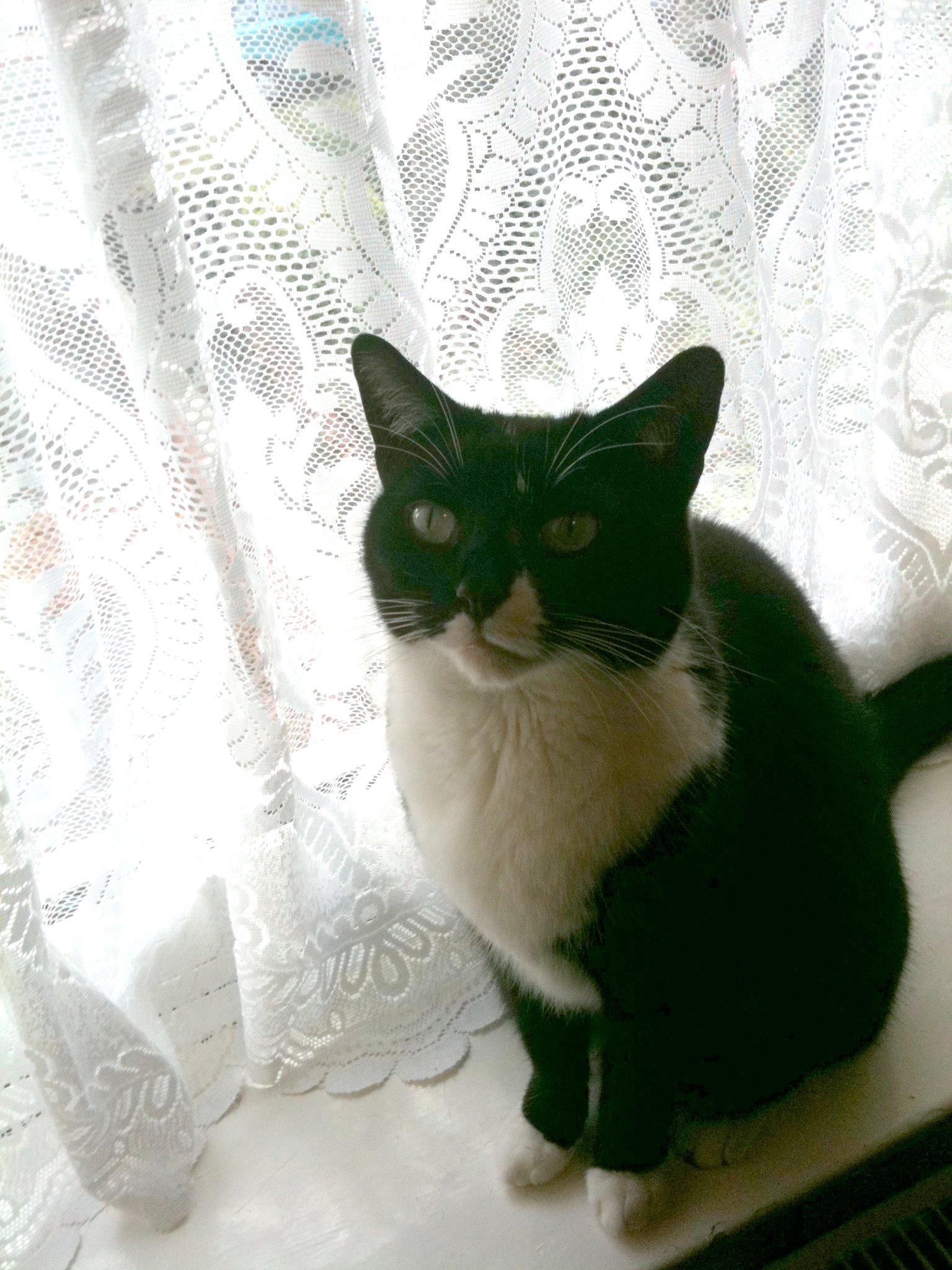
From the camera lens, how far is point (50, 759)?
0.67 m

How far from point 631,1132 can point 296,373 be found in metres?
0.64

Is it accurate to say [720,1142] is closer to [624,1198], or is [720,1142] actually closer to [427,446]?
[624,1198]

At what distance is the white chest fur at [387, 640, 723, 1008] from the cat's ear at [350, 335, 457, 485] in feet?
0.48

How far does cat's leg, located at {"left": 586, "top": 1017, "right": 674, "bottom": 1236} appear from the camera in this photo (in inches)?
27.8

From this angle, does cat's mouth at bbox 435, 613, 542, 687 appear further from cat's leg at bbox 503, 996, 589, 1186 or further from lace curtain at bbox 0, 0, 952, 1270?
cat's leg at bbox 503, 996, 589, 1186

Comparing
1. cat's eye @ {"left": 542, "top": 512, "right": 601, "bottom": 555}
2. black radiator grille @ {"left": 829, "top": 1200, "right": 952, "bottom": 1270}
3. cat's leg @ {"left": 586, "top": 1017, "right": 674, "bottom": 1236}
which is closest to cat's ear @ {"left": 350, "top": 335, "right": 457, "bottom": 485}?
cat's eye @ {"left": 542, "top": 512, "right": 601, "bottom": 555}

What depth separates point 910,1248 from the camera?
764 millimetres

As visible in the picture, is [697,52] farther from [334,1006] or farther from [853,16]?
[334,1006]

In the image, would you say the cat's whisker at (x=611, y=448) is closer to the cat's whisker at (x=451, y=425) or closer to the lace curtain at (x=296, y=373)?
the cat's whisker at (x=451, y=425)

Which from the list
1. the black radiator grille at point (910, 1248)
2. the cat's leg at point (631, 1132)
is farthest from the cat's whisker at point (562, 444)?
the black radiator grille at point (910, 1248)

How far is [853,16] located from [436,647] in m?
0.65

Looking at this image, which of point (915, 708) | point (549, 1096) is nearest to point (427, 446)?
point (549, 1096)

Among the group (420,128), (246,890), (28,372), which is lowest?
(246,890)

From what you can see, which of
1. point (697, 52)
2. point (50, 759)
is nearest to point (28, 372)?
point (50, 759)
